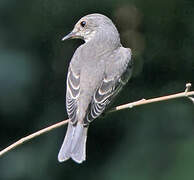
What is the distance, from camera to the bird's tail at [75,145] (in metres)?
7.02

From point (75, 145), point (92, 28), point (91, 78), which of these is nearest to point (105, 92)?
point (91, 78)

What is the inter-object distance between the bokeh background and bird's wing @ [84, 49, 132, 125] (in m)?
1.36

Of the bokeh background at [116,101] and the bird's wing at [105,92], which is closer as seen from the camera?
the bird's wing at [105,92]

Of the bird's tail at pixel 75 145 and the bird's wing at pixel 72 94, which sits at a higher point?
the bird's wing at pixel 72 94

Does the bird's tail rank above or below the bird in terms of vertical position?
below

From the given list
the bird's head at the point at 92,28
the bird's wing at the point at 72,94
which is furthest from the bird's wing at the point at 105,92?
the bird's head at the point at 92,28

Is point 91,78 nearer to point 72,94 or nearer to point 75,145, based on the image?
point 72,94

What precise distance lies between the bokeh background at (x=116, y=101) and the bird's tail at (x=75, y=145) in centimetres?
166

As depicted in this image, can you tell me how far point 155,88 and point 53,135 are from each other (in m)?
1.19

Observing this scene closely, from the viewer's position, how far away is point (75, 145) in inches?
282

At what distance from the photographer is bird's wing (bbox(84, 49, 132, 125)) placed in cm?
731

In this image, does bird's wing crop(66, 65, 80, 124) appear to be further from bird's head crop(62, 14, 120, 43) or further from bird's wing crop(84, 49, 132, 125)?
bird's head crop(62, 14, 120, 43)

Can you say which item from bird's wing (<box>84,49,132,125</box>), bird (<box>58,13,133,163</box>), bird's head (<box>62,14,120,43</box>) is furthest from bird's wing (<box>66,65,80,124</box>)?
bird's head (<box>62,14,120,43</box>)

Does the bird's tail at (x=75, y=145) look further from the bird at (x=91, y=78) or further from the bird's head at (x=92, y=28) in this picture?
the bird's head at (x=92, y=28)
